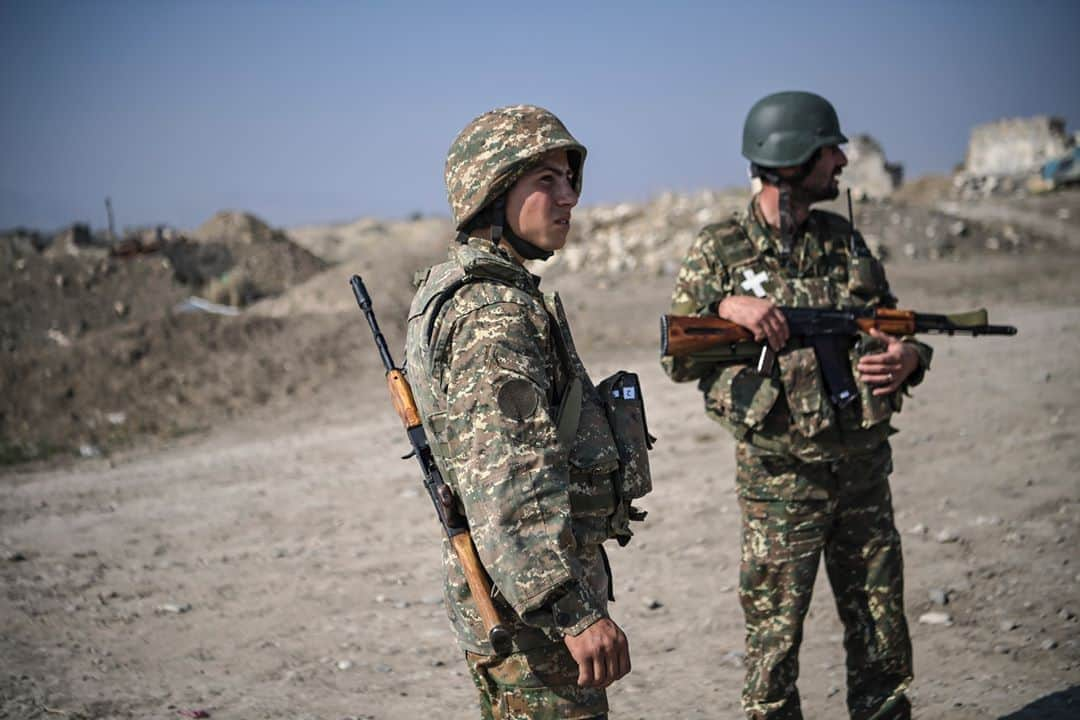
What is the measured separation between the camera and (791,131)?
3385 millimetres

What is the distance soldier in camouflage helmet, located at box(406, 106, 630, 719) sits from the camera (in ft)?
6.21

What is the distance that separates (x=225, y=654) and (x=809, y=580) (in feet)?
9.47

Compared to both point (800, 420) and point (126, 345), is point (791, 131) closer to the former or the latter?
point (800, 420)

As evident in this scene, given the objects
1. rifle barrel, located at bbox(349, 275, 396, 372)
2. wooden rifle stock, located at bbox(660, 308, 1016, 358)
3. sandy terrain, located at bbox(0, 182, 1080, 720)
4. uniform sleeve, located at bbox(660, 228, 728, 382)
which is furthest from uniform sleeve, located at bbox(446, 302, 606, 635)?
sandy terrain, located at bbox(0, 182, 1080, 720)

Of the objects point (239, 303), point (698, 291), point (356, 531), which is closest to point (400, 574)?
point (356, 531)

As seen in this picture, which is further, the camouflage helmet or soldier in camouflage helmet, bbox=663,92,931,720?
soldier in camouflage helmet, bbox=663,92,931,720

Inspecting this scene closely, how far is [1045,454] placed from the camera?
6.52m

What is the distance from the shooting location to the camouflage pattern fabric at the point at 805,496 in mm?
3209

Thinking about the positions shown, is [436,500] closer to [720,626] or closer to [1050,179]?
[720,626]

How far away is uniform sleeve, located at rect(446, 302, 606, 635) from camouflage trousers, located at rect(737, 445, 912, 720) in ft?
4.72

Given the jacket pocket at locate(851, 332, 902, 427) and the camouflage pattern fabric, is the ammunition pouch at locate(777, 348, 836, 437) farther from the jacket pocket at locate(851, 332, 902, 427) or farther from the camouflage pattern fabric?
the jacket pocket at locate(851, 332, 902, 427)

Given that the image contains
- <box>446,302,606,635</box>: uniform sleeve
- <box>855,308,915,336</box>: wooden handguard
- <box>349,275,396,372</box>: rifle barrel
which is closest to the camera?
<box>446,302,606,635</box>: uniform sleeve

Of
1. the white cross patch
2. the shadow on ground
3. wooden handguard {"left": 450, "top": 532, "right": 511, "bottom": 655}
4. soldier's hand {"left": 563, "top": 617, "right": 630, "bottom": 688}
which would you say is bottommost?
the shadow on ground

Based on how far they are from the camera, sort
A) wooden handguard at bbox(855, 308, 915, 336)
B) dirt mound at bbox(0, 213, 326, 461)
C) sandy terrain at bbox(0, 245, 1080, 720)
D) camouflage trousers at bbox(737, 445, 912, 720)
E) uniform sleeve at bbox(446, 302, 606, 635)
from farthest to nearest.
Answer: dirt mound at bbox(0, 213, 326, 461)
sandy terrain at bbox(0, 245, 1080, 720)
wooden handguard at bbox(855, 308, 915, 336)
camouflage trousers at bbox(737, 445, 912, 720)
uniform sleeve at bbox(446, 302, 606, 635)
